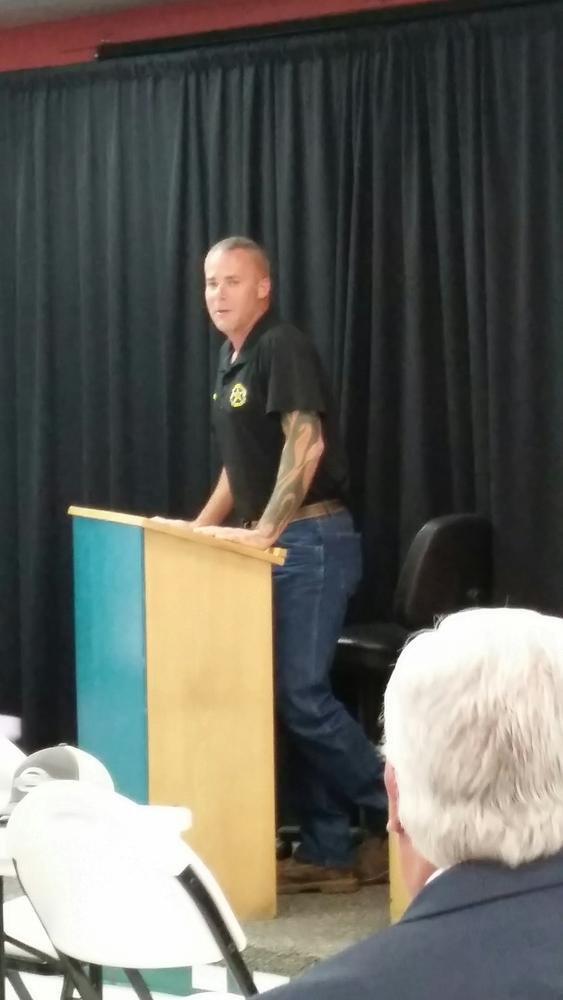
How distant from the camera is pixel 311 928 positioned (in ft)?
9.45

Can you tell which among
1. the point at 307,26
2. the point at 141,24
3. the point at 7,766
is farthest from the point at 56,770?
the point at 141,24

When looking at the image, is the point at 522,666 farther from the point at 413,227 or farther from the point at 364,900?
the point at 413,227

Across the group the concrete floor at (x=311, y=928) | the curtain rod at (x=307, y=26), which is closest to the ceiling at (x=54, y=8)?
the curtain rod at (x=307, y=26)

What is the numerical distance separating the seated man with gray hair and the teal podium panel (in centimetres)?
179

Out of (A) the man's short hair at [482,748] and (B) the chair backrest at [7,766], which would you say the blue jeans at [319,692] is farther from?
(A) the man's short hair at [482,748]

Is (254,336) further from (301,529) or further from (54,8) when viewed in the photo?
(54,8)

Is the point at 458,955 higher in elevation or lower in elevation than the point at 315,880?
higher

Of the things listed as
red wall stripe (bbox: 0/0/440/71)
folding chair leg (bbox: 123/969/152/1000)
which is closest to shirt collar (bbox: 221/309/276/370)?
red wall stripe (bbox: 0/0/440/71)

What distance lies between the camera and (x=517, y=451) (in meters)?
3.47

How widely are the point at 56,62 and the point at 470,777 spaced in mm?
3788

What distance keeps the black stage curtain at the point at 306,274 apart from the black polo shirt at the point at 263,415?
1.65 feet

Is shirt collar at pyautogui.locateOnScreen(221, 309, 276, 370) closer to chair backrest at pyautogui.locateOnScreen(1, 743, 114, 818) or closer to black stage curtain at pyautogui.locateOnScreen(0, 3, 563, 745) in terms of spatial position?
black stage curtain at pyautogui.locateOnScreen(0, 3, 563, 745)

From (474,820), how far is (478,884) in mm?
53

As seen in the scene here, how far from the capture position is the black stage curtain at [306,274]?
3.46m
